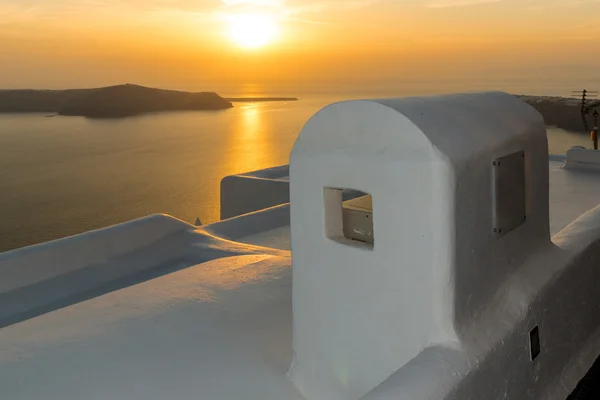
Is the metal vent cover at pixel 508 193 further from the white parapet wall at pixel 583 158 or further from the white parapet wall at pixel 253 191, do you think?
the white parapet wall at pixel 583 158

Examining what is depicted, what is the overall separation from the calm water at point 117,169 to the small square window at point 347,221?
46.4m

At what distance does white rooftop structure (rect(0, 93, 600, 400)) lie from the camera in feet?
9.45

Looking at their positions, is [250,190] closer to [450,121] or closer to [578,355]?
[578,355]

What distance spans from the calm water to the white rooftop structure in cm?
4549

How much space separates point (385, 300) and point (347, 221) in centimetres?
49

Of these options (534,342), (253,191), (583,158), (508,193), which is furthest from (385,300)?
(583,158)

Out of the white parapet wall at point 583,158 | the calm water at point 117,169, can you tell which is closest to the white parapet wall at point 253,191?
the white parapet wall at point 583,158

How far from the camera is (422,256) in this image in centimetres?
286

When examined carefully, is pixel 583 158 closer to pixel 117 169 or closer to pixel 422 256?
pixel 422 256

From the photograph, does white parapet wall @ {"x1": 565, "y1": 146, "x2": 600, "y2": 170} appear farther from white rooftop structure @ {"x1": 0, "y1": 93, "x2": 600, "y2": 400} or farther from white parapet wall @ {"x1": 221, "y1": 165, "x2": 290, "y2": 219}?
white rooftop structure @ {"x1": 0, "y1": 93, "x2": 600, "y2": 400}

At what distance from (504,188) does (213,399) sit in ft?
6.52

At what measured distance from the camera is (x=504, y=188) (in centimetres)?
329

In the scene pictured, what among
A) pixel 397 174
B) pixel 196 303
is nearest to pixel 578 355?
pixel 397 174

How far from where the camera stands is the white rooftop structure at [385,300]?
2.88 metres
